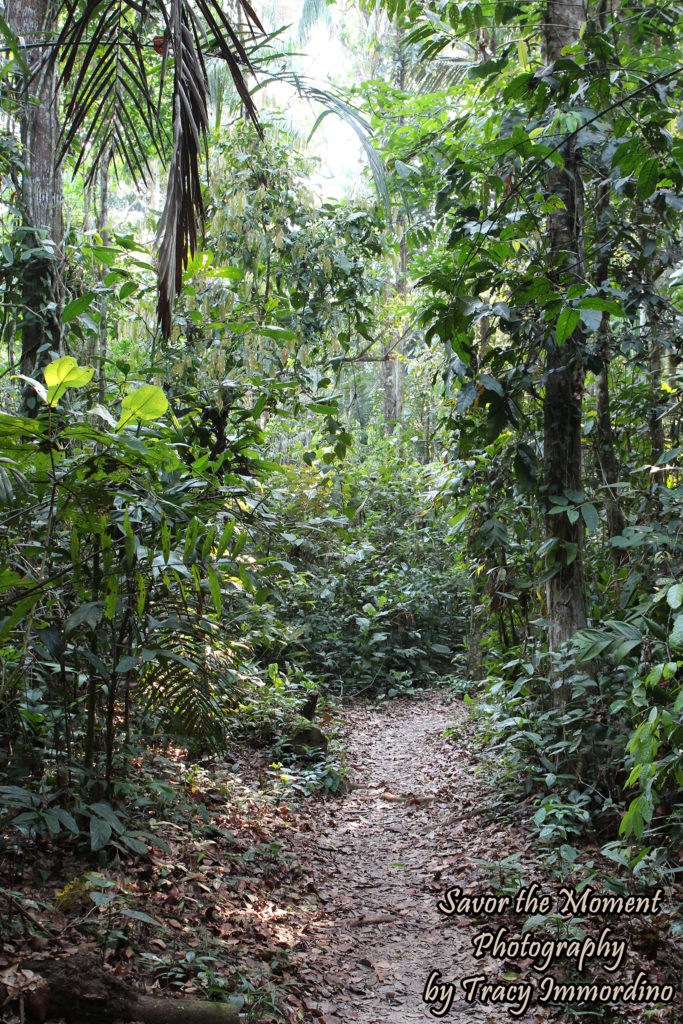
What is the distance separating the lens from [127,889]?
2.65 metres

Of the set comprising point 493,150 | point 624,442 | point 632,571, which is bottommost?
point 632,571

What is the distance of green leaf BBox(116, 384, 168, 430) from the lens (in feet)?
5.47

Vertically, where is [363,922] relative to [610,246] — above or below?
below

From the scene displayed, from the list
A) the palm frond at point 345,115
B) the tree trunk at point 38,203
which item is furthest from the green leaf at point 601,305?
the tree trunk at point 38,203

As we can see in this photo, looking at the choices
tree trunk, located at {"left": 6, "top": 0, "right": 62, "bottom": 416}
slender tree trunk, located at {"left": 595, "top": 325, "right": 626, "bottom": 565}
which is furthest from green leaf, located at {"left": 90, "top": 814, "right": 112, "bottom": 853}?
slender tree trunk, located at {"left": 595, "top": 325, "right": 626, "bottom": 565}

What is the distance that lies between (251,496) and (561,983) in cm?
206

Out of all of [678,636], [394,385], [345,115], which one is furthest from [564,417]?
[394,385]

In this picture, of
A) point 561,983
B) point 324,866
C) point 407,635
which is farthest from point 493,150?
point 407,635

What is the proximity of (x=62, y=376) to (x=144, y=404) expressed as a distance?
196mm

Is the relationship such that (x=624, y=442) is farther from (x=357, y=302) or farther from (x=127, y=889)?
(x=127, y=889)

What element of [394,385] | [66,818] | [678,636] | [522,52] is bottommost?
[66,818]

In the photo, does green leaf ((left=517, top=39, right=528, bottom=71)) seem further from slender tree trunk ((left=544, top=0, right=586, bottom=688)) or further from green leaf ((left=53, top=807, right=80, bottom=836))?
green leaf ((left=53, top=807, right=80, bottom=836))

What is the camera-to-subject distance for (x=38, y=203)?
3736mm

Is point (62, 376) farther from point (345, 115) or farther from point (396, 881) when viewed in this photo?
point (396, 881)
